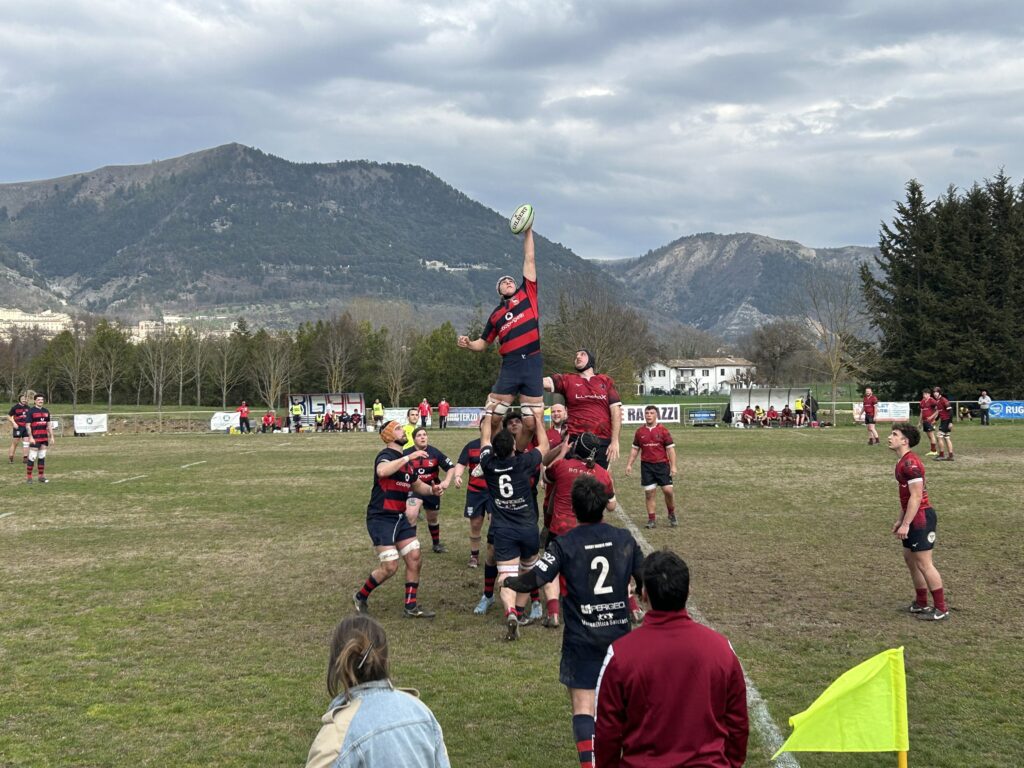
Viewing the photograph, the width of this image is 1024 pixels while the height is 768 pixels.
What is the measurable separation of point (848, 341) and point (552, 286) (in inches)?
1434

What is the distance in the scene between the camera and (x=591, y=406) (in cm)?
1042

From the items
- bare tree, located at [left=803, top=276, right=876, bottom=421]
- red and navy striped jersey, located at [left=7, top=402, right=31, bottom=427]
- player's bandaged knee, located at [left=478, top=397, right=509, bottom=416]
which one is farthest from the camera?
bare tree, located at [left=803, top=276, right=876, bottom=421]

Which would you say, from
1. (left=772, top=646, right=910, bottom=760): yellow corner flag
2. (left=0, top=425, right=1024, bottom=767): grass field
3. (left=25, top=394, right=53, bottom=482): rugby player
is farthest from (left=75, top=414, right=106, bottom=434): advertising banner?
(left=772, top=646, right=910, bottom=760): yellow corner flag

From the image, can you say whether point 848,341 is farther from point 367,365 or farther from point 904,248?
point 367,365

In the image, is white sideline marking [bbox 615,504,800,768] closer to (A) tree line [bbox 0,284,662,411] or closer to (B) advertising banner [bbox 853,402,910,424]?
(B) advertising banner [bbox 853,402,910,424]

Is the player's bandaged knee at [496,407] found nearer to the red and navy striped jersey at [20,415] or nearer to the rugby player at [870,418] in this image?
the red and navy striped jersey at [20,415]

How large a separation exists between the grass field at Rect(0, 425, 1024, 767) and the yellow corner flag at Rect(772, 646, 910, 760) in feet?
6.62

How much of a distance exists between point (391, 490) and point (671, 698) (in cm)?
632

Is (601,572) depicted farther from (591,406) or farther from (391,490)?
(591,406)

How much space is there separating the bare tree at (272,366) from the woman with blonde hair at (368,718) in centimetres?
8328

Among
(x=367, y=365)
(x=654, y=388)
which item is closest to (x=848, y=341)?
(x=367, y=365)

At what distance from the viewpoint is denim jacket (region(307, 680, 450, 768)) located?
3086mm

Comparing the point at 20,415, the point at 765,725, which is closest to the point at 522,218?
the point at 765,725

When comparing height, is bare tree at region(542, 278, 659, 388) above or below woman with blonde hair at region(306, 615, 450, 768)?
above
